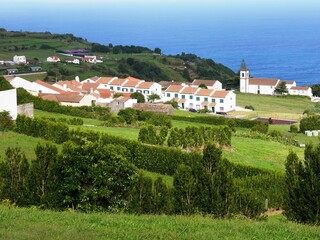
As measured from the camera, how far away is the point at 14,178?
51.2ft

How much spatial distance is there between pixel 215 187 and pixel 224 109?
5146cm

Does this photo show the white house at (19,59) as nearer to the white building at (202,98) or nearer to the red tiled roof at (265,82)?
the white building at (202,98)

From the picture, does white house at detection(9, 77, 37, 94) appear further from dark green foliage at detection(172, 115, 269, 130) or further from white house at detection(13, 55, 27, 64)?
white house at detection(13, 55, 27, 64)

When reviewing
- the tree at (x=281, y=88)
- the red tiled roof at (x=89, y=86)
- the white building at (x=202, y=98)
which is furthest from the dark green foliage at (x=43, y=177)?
the tree at (x=281, y=88)

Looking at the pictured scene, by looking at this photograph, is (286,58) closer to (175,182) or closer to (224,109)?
(224,109)

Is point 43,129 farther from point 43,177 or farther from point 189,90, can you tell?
point 189,90

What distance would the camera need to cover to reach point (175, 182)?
14820mm

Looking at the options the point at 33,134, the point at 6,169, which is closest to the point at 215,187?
the point at 6,169

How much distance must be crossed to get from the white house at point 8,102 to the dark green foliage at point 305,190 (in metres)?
21.3

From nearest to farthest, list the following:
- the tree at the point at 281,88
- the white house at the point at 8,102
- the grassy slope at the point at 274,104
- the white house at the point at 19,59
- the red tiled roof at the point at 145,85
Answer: the white house at the point at 8,102
the grassy slope at the point at 274,104
the red tiled roof at the point at 145,85
the tree at the point at 281,88
the white house at the point at 19,59

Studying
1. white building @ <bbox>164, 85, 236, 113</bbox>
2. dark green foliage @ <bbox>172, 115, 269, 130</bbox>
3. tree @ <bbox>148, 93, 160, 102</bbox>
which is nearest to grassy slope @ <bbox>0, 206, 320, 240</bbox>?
dark green foliage @ <bbox>172, 115, 269, 130</bbox>

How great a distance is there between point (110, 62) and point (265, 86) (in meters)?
41.8

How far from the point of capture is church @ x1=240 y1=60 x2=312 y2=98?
3529 inches

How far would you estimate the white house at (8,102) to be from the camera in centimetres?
3144
